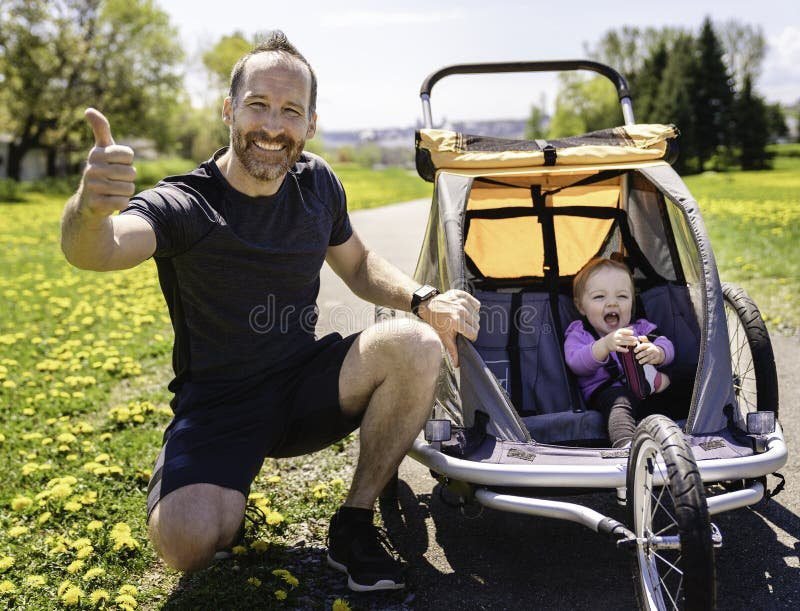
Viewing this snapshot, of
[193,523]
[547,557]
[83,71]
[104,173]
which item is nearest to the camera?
[104,173]

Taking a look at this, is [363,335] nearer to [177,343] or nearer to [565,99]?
[177,343]

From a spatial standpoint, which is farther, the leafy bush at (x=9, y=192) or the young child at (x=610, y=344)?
the leafy bush at (x=9, y=192)

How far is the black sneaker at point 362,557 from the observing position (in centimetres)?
257

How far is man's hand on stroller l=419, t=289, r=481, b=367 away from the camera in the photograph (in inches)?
110

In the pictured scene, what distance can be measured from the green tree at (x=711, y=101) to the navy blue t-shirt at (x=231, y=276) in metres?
45.6

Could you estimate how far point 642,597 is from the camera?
7.36 feet

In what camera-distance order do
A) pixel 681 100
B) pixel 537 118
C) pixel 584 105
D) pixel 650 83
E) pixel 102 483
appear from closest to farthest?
pixel 102 483
pixel 681 100
pixel 650 83
pixel 584 105
pixel 537 118

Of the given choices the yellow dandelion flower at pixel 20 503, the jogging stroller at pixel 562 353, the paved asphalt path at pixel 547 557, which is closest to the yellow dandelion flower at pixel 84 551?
the yellow dandelion flower at pixel 20 503

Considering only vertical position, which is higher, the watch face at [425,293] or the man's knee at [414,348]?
the watch face at [425,293]

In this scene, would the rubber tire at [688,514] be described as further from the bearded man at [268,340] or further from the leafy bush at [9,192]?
the leafy bush at [9,192]

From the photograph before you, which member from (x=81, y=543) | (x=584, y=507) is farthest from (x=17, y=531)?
→ (x=584, y=507)

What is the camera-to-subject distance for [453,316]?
2789 millimetres

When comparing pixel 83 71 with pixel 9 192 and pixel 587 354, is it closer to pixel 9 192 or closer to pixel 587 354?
pixel 9 192

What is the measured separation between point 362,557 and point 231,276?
42.5 inches
